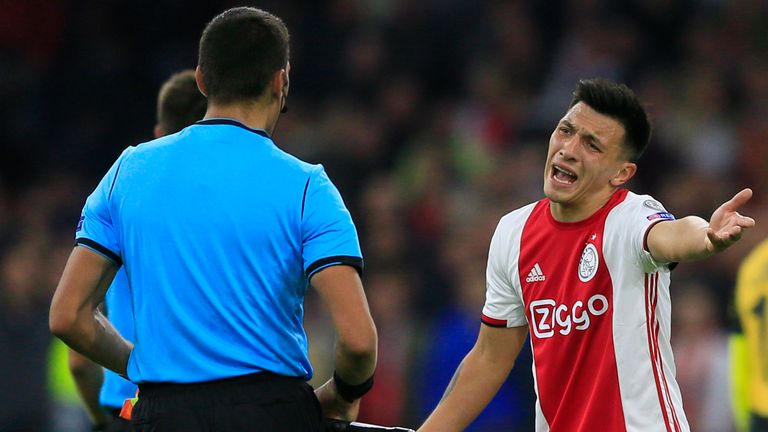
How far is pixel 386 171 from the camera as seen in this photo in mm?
10805

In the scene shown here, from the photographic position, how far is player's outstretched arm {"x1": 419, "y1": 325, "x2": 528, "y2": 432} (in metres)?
4.79

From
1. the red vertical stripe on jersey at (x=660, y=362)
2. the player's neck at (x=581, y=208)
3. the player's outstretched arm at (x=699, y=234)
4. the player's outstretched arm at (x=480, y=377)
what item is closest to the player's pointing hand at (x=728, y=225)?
the player's outstretched arm at (x=699, y=234)

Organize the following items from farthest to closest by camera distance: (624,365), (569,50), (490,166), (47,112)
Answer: (47,112), (569,50), (490,166), (624,365)

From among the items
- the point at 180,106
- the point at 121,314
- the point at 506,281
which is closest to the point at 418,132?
the point at 180,106

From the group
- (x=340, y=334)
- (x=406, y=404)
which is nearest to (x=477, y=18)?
(x=406, y=404)

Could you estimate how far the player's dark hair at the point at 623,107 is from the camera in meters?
4.66

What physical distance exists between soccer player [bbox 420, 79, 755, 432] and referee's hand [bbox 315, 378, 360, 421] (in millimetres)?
703

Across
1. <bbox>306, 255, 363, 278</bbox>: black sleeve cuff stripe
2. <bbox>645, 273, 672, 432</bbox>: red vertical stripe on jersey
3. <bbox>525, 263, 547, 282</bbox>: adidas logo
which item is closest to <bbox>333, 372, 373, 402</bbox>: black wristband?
<bbox>306, 255, 363, 278</bbox>: black sleeve cuff stripe

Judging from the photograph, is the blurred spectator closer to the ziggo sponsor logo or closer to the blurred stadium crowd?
the blurred stadium crowd

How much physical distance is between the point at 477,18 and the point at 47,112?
402 centimetres

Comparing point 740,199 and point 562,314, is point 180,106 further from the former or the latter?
point 740,199

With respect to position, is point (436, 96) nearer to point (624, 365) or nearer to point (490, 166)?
point (490, 166)

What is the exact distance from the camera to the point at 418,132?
11102 millimetres

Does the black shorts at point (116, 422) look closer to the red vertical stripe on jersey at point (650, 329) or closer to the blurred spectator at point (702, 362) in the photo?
the red vertical stripe on jersey at point (650, 329)
